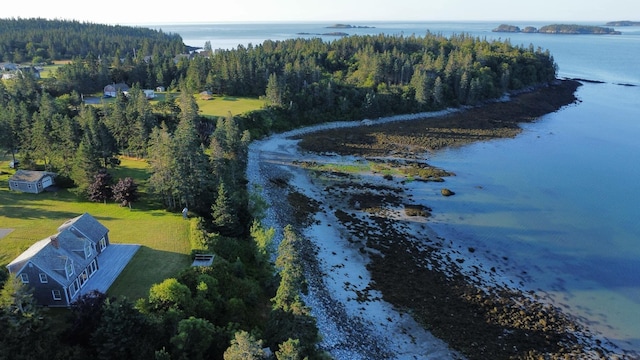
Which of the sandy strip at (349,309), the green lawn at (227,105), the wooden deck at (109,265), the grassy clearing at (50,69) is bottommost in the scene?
the sandy strip at (349,309)

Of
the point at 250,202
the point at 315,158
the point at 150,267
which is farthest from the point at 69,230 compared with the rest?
the point at 315,158

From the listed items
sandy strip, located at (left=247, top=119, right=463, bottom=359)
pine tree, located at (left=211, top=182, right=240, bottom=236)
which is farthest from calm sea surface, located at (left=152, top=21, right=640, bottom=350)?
pine tree, located at (left=211, top=182, right=240, bottom=236)

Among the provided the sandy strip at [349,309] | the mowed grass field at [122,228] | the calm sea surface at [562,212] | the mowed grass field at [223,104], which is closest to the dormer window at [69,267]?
the mowed grass field at [122,228]

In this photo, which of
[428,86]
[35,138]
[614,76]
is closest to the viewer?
[35,138]

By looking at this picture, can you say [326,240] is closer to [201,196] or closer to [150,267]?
[201,196]

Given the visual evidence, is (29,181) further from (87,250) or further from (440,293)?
(440,293)

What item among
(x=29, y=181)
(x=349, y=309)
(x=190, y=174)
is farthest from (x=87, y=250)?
(x=29, y=181)

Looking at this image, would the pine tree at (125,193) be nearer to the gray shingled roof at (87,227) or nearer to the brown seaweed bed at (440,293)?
the gray shingled roof at (87,227)

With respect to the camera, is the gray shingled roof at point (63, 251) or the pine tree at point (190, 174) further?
the pine tree at point (190, 174)
